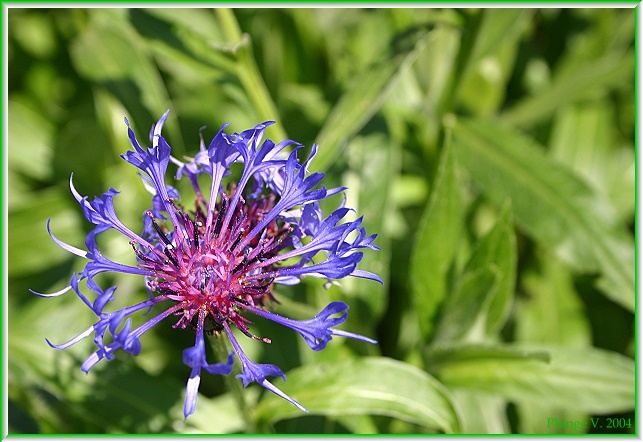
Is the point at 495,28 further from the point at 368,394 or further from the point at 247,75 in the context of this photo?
the point at 368,394

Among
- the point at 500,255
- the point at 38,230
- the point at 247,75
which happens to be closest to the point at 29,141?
the point at 38,230

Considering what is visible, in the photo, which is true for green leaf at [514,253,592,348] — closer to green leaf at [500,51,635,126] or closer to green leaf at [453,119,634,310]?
green leaf at [453,119,634,310]

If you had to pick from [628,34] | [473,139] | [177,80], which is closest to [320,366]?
[473,139]

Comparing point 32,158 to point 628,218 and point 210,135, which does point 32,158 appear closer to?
point 210,135

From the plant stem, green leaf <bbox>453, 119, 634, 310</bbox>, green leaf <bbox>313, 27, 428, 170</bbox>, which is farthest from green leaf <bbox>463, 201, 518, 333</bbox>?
the plant stem

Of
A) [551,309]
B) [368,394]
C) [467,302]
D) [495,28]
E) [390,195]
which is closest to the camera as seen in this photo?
[368,394]

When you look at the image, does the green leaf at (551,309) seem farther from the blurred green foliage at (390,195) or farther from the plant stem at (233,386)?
the plant stem at (233,386)

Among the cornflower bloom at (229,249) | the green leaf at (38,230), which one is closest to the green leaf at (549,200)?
the cornflower bloom at (229,249)
